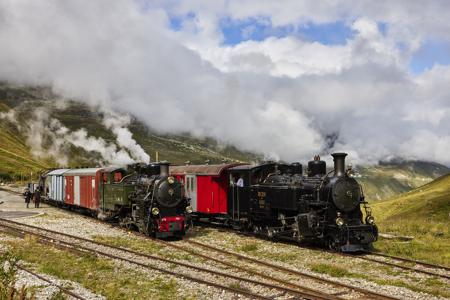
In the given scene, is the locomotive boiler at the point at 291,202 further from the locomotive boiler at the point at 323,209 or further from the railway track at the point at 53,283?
the railway track at the point at 53,283

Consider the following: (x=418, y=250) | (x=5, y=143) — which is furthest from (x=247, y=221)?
(x=5, y=143)

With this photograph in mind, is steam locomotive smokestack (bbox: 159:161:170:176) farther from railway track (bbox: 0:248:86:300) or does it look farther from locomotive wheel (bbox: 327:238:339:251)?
railway track (bbox: 0:248:86:300)

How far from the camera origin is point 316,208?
19062 millimetres

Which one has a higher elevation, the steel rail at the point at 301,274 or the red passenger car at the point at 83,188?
the red passenger car at the point at 83,188

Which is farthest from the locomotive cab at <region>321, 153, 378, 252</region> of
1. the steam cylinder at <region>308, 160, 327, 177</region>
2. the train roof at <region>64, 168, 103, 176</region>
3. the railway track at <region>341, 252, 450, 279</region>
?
the train roof at <region>64, 168, 103, 176</region>

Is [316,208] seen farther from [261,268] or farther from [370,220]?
[261,268]

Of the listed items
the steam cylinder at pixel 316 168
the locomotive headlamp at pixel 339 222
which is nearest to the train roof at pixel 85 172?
the steam cylinder at pixel 316 168

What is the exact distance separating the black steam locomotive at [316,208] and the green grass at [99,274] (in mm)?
7206

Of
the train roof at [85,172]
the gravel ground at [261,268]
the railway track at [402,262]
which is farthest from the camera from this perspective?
the train roof at [85,172]

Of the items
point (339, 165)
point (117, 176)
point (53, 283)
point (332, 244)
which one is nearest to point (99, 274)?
point (53, 283)

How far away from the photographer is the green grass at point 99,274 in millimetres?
12688

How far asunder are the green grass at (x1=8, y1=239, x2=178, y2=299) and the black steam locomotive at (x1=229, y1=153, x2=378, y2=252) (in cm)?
721

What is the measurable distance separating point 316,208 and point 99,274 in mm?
8715

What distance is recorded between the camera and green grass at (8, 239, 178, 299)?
12688mm
